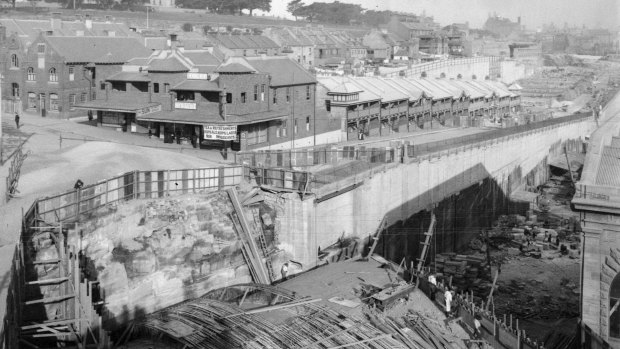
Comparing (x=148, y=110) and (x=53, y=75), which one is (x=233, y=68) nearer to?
(x=148, y=110)

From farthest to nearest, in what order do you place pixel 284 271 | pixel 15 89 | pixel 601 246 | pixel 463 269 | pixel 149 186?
1. pixel 15 89
2. pixel 463 269
3. pixel 284 271
4. pixel 149 186
5. pixel 601 246

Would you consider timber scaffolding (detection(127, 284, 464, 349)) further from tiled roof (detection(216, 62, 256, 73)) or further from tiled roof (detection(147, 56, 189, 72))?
tiled roof (detection(147, 56, 189, 72))

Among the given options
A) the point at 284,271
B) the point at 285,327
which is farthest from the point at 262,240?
the point at 285,327

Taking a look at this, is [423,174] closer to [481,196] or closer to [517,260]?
[517,260]

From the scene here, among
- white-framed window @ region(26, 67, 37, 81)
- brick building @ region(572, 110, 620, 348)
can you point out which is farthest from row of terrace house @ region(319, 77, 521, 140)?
brick building @ region(572, 110, 620, 348)

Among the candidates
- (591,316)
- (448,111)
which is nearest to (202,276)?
(591,316)

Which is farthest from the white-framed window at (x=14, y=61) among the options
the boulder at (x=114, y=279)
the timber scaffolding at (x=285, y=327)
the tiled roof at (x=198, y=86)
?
the timber scaffolding at (x=285, y=327)
